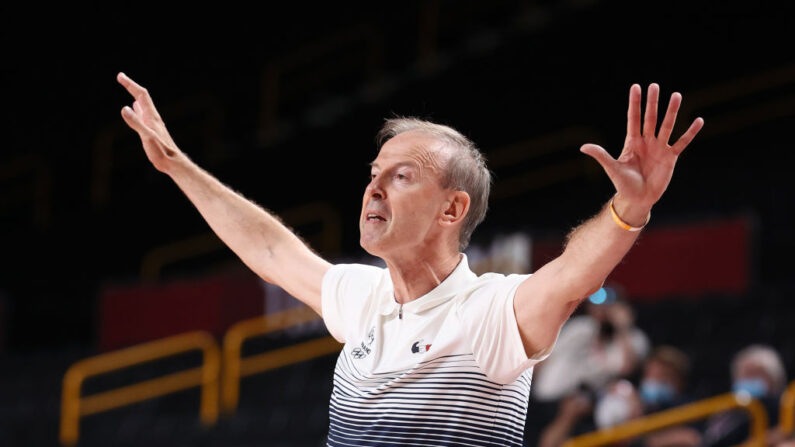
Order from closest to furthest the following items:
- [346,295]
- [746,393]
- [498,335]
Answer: [498,335]
[346,295]
[746,393]

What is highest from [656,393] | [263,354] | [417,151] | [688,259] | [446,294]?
[263,354]

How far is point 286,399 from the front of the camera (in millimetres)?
9180

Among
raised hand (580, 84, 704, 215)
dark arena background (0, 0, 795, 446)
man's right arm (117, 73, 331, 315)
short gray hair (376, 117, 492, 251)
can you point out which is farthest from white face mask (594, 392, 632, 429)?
raised hand (580, 84, 704, 215)

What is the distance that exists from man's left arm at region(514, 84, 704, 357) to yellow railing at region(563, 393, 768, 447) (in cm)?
338

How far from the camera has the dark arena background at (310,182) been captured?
8.48m

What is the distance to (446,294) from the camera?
295 cm

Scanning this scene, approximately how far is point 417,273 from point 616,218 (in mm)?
650

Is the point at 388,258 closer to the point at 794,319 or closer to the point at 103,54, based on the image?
the point at 794,319

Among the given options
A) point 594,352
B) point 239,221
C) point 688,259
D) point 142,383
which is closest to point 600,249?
point 239,221

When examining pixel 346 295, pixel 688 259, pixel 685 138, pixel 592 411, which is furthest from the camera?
pixel 688 259

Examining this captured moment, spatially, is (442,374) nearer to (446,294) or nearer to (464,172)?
(446,294)

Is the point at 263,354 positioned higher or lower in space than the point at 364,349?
higher

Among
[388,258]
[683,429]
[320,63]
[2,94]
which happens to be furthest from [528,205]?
[388,258]

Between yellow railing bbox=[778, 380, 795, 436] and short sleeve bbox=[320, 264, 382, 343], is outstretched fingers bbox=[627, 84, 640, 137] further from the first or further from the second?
yellow railing bbox=[778, 380, 795, 436]
